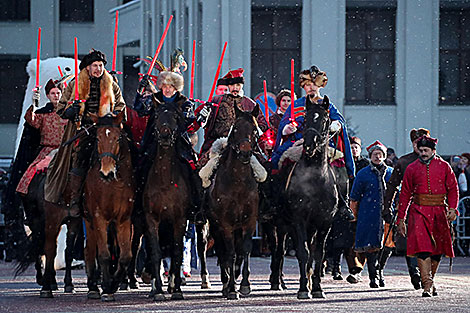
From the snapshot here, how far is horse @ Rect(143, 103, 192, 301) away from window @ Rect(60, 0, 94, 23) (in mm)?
32613

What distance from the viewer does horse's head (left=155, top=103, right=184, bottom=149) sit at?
14883 millimetres

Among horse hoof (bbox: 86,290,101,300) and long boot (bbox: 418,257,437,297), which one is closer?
horse hoof (bbox: 86,290,101,300)

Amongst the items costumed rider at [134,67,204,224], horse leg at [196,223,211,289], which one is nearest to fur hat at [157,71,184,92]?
costumed rider at [134,67,204,224]

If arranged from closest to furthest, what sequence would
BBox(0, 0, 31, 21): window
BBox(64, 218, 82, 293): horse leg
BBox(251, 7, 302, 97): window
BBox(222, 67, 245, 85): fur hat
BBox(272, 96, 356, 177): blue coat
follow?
BBox(64, 218, 82, 293): horse leg < BBox(272, 96, 356, 177): blue coat < BBox(222, 67, 245, 85): fur hat < BBox(251, 7, 302, 97): window < BBox(0, 0, 31, 21): window

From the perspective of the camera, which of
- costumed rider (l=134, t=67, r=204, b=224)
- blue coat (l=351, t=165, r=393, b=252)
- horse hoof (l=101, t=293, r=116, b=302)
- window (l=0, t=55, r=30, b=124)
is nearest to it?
horse hoof (l=101, t=293, r=116, b=302)

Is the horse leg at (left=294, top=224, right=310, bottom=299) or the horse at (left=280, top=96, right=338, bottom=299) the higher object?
the horse at (left=280, top=96, right=338, bottom=299)

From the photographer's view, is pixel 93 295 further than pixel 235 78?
No

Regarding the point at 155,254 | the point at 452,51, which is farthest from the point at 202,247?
the point at 452,51

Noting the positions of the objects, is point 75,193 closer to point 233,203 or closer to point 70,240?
point 70,240

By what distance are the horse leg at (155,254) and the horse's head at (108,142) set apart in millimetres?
809

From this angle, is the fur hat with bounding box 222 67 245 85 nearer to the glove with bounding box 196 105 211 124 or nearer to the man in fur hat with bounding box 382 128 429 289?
the glove with bounding box 196 105 211 124

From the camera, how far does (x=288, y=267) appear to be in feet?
74.6

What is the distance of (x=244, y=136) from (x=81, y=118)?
198 cm

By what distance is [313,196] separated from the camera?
621 inches
